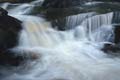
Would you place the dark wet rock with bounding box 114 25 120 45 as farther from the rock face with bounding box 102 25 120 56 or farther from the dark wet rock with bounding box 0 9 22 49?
the dark wet rock with bounding box 0 9 22 49

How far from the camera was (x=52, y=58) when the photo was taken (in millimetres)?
9328

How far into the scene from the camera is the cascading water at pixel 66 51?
832 cm

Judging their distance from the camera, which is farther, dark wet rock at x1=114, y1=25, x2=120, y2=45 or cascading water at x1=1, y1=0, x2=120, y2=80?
dark wet rock at x1=114, y1=25, x2=120, y2=45

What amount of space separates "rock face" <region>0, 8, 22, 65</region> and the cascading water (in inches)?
9.3

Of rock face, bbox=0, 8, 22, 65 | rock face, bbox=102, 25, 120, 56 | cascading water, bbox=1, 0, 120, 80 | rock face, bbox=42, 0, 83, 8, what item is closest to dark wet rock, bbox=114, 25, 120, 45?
rock face, bbox=102, 25, 120, 56

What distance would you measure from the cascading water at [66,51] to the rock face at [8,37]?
0.24m

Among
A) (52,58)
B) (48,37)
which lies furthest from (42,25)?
(52,58)

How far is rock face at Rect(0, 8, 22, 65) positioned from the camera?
919 cm

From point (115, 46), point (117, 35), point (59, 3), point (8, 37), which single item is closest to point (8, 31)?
point (8, 37)

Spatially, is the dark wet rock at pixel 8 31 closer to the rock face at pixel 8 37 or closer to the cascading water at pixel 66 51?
the rock face at pixel 8 37

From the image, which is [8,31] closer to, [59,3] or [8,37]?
[8,37]

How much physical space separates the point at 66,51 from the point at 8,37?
1888mm

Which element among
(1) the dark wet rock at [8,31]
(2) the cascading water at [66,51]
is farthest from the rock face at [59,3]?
(1) the dark wet rock at [8,31]

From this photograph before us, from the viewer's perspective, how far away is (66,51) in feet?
32.8
